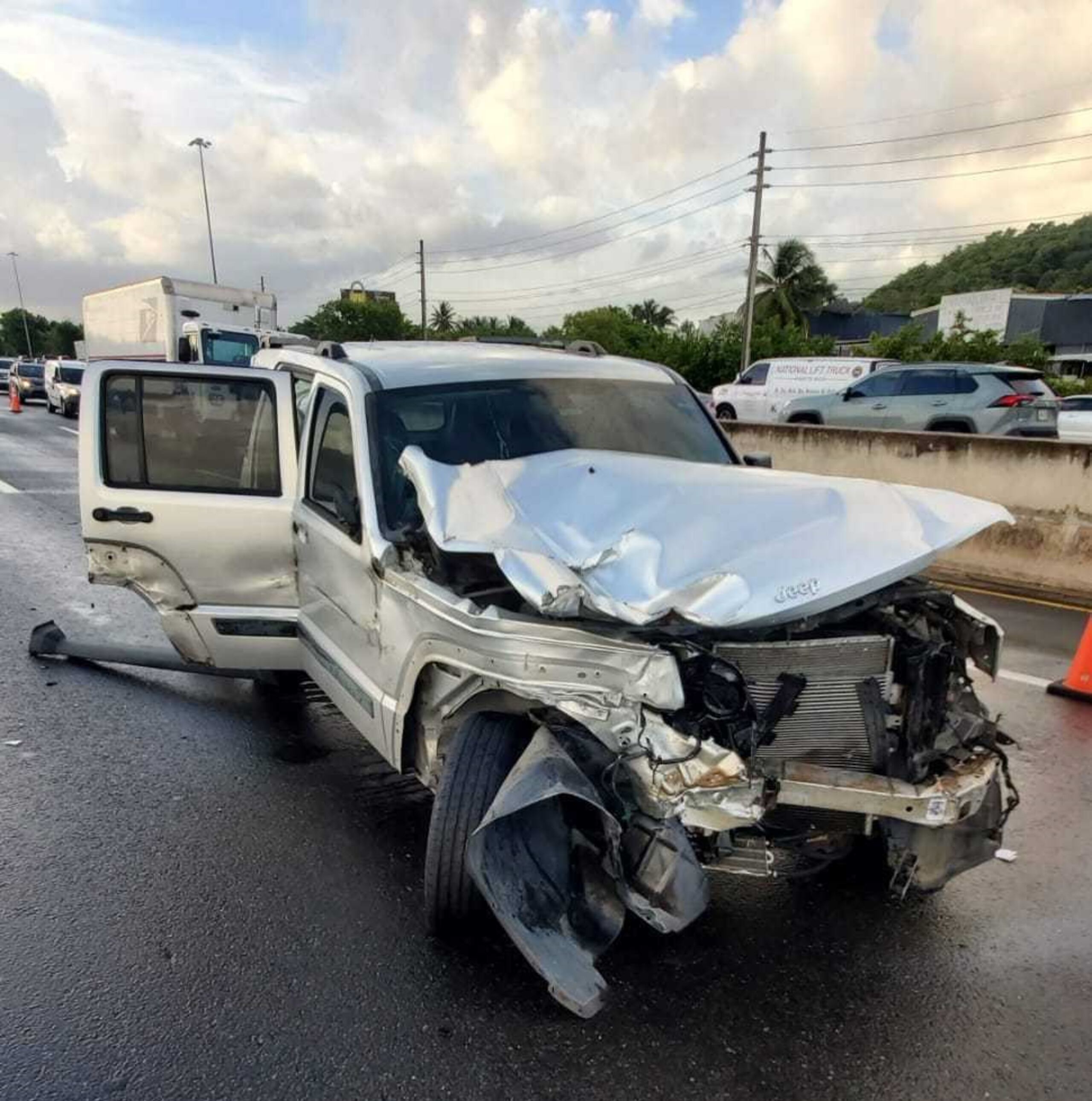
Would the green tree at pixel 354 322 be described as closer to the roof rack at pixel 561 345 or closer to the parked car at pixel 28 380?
the parked car at pixel 28 380

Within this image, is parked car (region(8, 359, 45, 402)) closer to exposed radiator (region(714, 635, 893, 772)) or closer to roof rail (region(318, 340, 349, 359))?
roof rail (region(318, 340, 349, 359))

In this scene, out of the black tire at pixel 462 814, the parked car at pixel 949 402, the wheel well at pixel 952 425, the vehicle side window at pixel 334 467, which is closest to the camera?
the black tire at pixel 462 814

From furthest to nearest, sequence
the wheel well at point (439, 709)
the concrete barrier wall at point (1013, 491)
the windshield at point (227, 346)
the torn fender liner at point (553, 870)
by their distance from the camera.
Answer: the windshield at point (227, 346) < the concrete barrier wall at point (1013, 491) < the wheel well at point (439, 709) < the torn fender liner at point (553, 870)

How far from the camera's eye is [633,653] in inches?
92.0

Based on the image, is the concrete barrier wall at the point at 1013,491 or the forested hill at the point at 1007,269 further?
the forested hill at the point at 1007,269

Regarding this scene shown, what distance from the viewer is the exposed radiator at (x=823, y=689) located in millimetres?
2488

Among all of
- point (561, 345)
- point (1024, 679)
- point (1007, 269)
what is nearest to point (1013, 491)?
point (1024, 679)

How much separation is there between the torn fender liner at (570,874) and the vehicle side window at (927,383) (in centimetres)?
Result: 1333

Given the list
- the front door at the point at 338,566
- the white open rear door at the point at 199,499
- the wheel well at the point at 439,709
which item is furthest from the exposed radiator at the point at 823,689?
the white open rear door at the point at 199,499

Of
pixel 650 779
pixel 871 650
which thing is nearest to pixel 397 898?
pixel 650 779

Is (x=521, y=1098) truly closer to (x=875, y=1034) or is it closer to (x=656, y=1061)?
(x=656, y=1061)

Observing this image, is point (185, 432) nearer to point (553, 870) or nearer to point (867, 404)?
point (553, 870)

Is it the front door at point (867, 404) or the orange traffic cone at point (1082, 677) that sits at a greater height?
the front door at point (867, 404)

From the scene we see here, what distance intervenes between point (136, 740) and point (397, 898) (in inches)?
82.5
